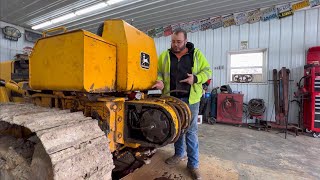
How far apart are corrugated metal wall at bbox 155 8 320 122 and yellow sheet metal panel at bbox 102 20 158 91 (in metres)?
5.05

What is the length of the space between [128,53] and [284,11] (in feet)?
19.0

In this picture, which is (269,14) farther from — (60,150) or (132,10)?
(60,150)

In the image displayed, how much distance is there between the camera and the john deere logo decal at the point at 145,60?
1.89 m

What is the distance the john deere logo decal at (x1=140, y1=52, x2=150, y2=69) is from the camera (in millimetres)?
1892

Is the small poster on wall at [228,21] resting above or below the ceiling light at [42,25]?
below

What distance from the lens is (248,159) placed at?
288 centimetres

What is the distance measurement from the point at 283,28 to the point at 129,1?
182 inches

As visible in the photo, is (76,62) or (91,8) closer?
(76,62)

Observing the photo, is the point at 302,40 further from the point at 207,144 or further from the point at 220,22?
the point at 207,144

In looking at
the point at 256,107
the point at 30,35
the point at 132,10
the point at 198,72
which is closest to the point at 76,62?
the point at 198,72

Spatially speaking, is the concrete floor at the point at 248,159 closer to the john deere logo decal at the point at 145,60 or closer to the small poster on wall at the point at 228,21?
the john deere logo decal at the point at 145,60

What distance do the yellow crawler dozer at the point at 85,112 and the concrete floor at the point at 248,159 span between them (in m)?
0.83

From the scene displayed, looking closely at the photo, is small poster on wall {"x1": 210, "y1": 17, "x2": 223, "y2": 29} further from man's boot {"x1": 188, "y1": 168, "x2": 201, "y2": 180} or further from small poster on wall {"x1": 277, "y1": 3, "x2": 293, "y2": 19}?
man's boot {"x1": 188, "y1": 168, "x2": 201, "y2": 180}

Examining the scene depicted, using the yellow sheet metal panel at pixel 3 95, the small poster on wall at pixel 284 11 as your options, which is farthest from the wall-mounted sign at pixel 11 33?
the small poster on wall at pixel 284 11
